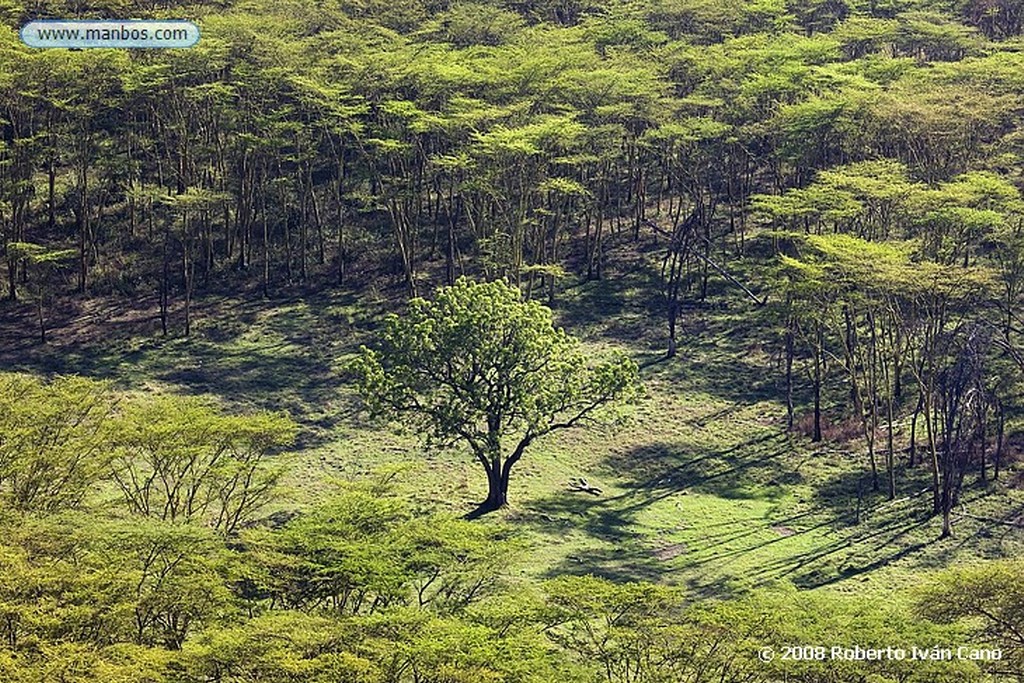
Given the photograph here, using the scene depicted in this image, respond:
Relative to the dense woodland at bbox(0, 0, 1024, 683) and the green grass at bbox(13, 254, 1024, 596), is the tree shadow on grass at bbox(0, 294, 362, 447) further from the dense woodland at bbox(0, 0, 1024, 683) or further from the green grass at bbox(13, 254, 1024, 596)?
the dense woodland at bbox(0, 0, 1024, 683)

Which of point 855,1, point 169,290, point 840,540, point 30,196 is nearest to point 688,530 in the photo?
point 840,540

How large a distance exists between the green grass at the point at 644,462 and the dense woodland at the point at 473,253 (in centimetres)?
128

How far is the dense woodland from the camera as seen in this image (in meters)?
27.9

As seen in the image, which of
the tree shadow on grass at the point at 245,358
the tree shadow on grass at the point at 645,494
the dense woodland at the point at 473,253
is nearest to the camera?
the dense woodland at the point at 473,253

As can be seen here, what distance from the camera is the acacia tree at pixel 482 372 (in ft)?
141

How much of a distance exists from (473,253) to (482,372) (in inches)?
913

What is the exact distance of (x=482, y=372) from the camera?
43.3 m

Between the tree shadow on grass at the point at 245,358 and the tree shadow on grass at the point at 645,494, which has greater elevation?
the tree shadow on grass at the point at 245,358

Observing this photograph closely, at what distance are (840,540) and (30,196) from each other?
41.9 metres

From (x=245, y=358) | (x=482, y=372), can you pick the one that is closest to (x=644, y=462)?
(x=482, y=372)

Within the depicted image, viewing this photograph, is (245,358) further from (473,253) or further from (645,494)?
(645,494)

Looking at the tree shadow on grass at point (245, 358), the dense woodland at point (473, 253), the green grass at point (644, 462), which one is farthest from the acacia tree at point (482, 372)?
the tree shadow on grass at point (245, 358)

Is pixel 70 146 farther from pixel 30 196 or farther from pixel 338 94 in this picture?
pixel 338 94

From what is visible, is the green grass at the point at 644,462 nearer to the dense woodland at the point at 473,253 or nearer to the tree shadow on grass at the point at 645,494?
the tree shadow on grass at the point at 645,494
